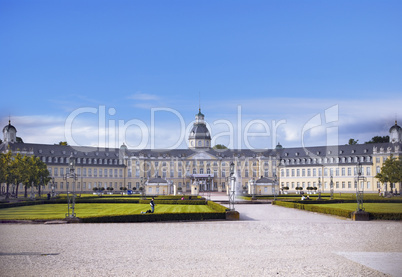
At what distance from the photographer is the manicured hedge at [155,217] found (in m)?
30.5

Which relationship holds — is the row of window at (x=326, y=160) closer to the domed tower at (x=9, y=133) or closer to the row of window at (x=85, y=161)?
the row of window at (x=85, y=161)

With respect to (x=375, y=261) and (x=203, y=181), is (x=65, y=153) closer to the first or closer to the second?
(x=203, y=181)

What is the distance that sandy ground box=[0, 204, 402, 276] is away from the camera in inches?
600

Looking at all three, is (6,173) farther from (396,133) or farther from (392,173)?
(396,133)

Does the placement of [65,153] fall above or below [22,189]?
Answer: above

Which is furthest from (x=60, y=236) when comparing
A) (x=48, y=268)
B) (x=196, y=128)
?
(x=196, y=128)

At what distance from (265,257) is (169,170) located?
10787cm

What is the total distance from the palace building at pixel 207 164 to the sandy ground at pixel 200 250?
69013 mm

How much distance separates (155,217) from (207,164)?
307ft

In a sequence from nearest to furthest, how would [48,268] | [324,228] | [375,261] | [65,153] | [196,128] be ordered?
[48,268]
[375,261]
[324,228]
[65,153]
[196,128]

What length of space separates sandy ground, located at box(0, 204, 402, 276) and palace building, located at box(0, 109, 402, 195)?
69013 mm

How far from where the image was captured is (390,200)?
52.6m

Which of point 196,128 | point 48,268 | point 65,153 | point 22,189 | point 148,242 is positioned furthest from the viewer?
point 196,128

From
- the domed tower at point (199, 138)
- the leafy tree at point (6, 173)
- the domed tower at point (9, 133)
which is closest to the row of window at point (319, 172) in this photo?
the domed tower at point (199, 138)
